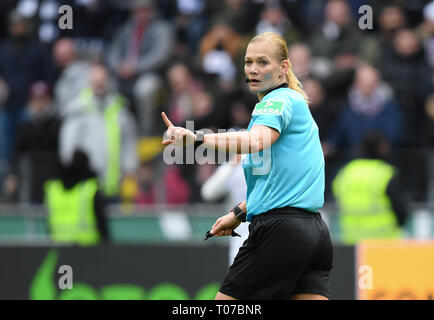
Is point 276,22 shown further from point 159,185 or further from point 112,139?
point 159,185


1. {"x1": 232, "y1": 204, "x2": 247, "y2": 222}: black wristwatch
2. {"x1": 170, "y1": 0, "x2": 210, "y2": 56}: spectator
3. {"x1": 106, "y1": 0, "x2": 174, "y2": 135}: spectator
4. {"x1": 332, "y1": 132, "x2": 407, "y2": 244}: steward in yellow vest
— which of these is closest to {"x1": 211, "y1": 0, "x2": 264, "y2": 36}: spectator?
{"x1": 170, "y1": 0, "x2": 210, "y2": 56}: spectator

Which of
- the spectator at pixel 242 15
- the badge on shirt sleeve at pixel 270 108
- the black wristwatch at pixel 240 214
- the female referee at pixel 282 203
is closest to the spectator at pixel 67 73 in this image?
the spectator at pixel 242 15

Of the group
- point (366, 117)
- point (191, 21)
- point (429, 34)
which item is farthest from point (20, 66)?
point (429, 34)

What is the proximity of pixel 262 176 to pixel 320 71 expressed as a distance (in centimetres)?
700

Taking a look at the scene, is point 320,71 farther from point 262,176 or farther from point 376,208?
point 262,176

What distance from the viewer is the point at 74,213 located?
1037cm

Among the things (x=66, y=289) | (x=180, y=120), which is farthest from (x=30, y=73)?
(x=66, y=289)

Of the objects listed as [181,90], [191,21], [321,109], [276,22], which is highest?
[191,21]

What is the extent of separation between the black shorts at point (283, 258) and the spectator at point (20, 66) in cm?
834

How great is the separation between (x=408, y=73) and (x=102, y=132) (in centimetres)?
393

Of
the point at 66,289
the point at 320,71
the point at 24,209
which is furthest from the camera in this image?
the point at 320,71

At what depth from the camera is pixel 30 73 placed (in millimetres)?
13430

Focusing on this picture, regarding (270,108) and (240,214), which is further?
(240,214)

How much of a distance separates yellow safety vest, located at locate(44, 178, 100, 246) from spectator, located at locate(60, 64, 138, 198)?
2.83 ft
